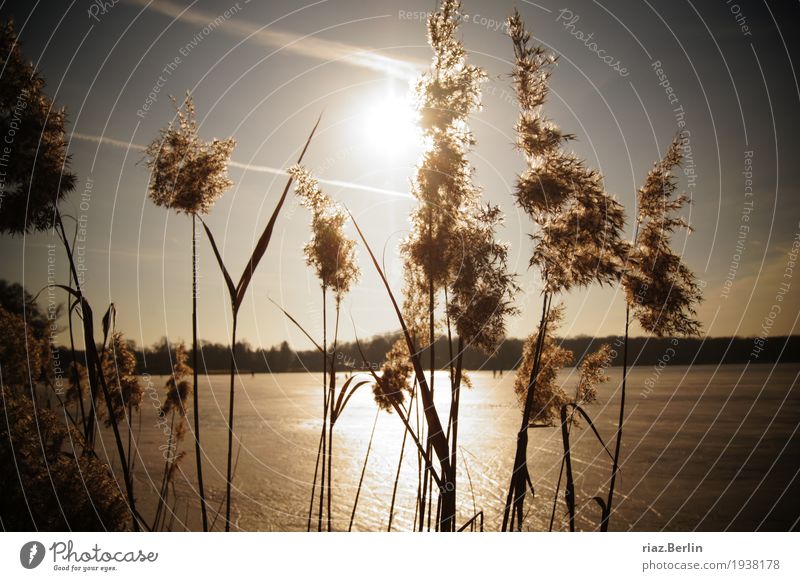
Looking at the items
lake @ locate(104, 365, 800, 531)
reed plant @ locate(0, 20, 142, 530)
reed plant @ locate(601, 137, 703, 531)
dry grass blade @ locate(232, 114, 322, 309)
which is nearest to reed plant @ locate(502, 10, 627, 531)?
reed plant @ locate(601, 137, 703, 531)

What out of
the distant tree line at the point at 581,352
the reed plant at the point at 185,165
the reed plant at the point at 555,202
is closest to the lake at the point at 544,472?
the distant tree line at the point at 581,352

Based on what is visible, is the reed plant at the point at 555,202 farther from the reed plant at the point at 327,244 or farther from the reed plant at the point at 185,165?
the reed plant at the point at 185,165

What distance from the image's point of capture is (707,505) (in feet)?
43.6

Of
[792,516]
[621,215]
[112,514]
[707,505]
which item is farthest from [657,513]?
[112,514]

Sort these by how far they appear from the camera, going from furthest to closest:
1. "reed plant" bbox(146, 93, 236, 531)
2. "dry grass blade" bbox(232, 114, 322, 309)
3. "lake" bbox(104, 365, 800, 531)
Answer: "lake" bbox(104, 365, 800, 531) → "reed plant" bbox(146, 93, 236, 531) → "dry grass blade" bbox(232, 114, 322, 309)

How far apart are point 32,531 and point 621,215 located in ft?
14.5

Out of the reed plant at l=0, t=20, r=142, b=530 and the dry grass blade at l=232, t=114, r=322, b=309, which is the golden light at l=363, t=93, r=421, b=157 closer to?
the dry grass blade at l=232, t=114, r=322, b=309

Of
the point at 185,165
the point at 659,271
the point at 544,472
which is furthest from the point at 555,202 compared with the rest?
the point at 544,472
